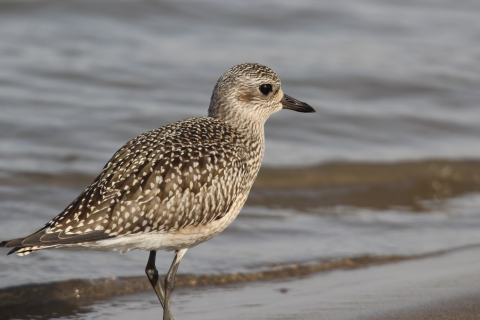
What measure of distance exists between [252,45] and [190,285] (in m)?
7.94

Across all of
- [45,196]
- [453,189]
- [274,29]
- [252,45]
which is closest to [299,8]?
[274,29]

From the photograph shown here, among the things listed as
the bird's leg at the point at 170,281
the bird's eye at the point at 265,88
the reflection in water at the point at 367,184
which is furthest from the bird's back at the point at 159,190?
the reflection in water at the point at 367,184

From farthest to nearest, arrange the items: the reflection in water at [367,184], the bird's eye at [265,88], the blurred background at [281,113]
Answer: the reflection in water at [367,184] → the blurred background at [281,113] → the bird's eye at [265,88]

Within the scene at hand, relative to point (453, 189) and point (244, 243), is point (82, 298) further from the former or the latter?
point (453, 189)

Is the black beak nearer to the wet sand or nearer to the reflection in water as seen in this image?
the wet sand

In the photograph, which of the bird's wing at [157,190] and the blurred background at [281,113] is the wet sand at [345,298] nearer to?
the blurred background at [281,113]

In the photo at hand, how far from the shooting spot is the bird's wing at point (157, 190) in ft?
19.8

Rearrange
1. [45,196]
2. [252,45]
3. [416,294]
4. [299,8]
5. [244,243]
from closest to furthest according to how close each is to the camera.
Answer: [416,294], [244,243], [45,196], [252,45], [299,8]

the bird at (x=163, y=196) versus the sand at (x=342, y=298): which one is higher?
the bird at (x=163, y=196)

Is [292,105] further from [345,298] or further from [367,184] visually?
[367,184]

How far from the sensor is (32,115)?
11.6m

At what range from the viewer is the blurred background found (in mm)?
8902

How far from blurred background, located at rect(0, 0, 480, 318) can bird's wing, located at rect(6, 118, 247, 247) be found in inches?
62.8

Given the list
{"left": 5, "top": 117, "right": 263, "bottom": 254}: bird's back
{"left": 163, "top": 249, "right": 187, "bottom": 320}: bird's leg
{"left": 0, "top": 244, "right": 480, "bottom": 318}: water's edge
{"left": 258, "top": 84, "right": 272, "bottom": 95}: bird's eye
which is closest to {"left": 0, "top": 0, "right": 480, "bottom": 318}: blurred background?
{"left": 0, "top": 244, "right": 480, "bottom": 318}: water's edge
